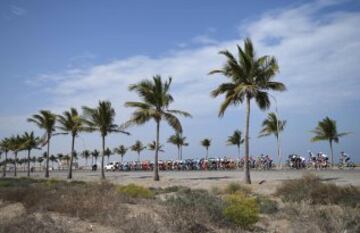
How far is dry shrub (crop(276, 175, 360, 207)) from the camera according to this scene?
44.8ft

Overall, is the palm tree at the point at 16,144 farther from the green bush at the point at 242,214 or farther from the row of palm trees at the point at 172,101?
the green bush at the point at 242,214

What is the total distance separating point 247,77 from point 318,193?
10.7 metres

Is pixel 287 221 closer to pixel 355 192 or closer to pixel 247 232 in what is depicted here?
pixel 247 232

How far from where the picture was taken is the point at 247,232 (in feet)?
31.4

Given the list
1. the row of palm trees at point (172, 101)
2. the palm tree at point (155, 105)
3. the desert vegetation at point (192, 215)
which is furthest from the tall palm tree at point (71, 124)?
the desert vegetation at point (192, 215)

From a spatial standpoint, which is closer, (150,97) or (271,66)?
(271,66)

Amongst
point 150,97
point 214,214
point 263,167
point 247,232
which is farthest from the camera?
point 263,167

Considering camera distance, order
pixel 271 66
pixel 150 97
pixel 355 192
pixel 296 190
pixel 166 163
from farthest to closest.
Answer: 1. pixel 166 163
2. pixel 150 97
3. pixel 271 66
4. pixel 296 190
5. pixel 355 192

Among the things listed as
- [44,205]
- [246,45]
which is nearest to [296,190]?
[44,205]

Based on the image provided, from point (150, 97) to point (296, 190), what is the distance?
56.0ft

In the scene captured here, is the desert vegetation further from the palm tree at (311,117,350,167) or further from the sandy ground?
the palm tree at (311,117,350,167)

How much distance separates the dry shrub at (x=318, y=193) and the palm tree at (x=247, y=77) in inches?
297

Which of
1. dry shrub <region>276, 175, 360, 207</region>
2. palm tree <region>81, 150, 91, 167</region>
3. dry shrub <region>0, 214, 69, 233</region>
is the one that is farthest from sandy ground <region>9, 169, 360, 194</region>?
palm tree <region>81, 150, 91, 167</region>

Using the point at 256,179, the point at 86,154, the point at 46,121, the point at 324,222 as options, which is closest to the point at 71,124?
the point at 46,121
